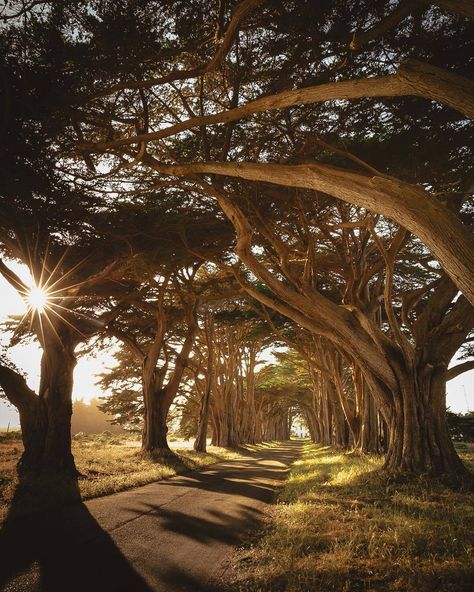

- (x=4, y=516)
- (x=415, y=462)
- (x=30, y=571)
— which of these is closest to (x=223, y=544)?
(x=30, y=571)

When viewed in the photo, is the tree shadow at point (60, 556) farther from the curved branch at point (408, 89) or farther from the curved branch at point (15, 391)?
the curved branch at point (408, 89)

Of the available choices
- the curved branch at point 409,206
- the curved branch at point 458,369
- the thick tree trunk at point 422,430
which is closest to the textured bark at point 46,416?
the thick tree trunk at point 422,430

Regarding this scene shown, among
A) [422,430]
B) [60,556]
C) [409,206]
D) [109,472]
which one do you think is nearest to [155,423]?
[109,472]

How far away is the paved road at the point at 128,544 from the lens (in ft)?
10.7

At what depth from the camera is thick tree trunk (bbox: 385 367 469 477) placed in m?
7.47

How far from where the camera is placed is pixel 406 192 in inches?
142

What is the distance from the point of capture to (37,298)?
10.2 meters

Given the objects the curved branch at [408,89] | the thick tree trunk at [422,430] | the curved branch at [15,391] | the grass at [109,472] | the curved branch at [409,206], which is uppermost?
the curved branch at [408,89]

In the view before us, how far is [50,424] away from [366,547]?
29.2ft

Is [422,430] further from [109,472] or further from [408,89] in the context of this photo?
[109,472]

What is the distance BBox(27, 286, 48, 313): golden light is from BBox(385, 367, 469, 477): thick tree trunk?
9.67 m

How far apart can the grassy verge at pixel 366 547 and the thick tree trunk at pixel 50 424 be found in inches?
256

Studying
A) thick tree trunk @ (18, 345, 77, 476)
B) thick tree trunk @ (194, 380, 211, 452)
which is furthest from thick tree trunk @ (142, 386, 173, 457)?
thick tree trunk @ (18, 345, 77, 476)

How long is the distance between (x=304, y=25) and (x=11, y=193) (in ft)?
19.3
